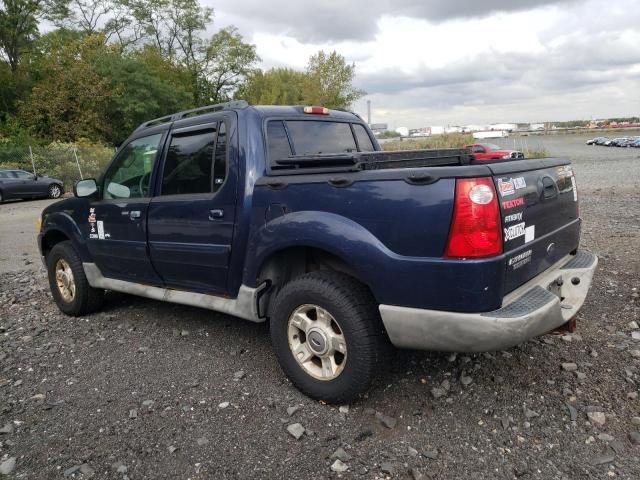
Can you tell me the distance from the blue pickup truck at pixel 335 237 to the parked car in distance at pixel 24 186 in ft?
52.7

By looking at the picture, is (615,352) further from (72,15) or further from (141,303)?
(72,15)

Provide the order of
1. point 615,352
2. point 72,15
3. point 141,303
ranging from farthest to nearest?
1. point 72,15
2. point 141,303
3. point 615,352

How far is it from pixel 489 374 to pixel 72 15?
170 feet

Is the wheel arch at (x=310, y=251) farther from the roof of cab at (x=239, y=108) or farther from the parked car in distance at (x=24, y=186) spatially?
the parked car in distance at (x=24, y=186)

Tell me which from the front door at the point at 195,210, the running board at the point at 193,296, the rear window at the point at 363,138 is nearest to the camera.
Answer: the running board at the point at 193,296

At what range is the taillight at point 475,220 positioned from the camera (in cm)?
244

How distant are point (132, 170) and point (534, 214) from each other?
3.26 meters

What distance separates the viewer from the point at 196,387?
11.1 feet

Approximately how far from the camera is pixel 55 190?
1961cm

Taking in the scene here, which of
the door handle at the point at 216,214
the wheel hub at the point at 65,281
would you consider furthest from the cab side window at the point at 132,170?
the wheel hub at the point at 65,281

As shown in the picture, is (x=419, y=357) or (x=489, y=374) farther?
(x=419, y=357)

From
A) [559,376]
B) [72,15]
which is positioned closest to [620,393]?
[559,376]

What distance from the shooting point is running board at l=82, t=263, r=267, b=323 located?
3373mm

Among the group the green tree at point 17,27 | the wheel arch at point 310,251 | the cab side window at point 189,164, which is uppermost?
the green tree at point 17,27
